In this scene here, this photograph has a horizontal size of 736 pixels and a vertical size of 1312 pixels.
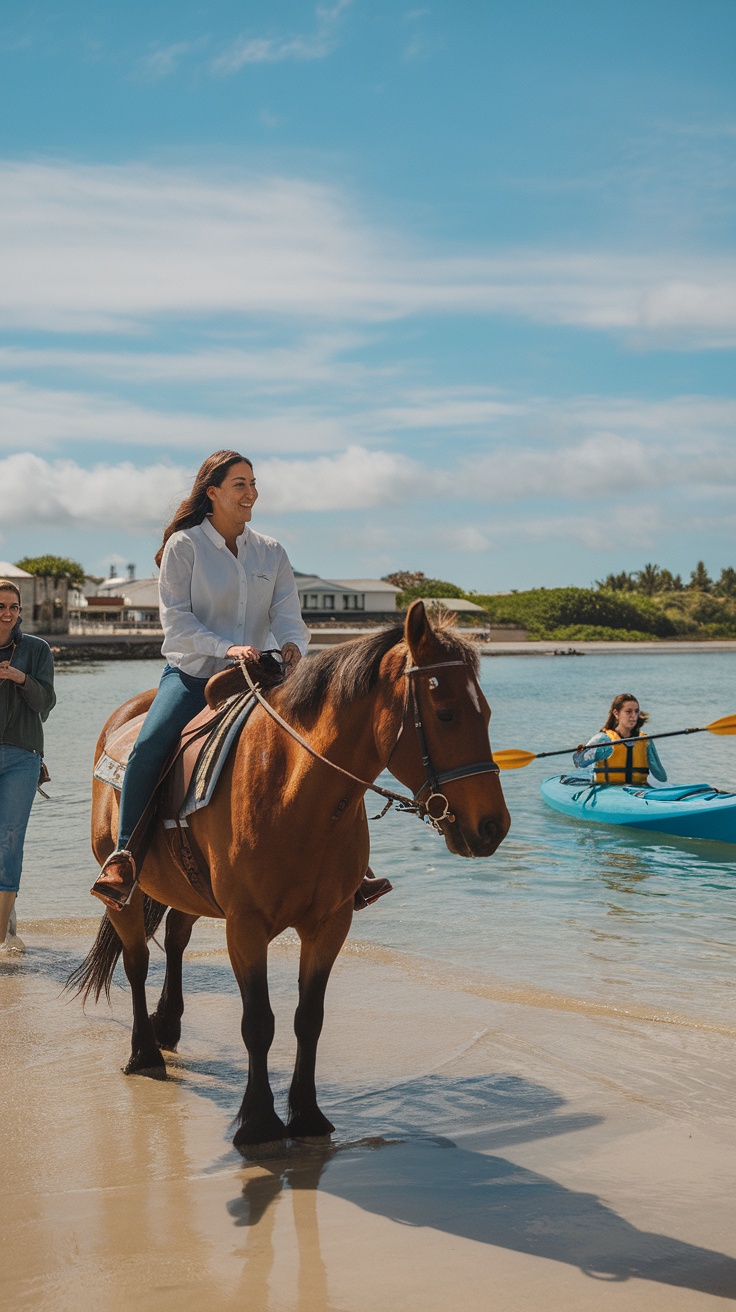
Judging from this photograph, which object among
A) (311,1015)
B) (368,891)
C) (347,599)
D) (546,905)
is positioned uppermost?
(347,599)

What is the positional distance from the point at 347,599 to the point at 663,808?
356ft

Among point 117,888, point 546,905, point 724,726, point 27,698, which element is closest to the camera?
point 117,888

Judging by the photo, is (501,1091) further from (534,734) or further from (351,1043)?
(534,734)

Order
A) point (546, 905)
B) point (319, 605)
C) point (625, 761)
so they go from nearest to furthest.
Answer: point (546, 905) < point (625, 761) < point (319, 605)

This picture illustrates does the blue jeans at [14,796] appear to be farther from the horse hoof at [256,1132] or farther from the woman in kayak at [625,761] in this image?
the woman in kayak at [625,761]

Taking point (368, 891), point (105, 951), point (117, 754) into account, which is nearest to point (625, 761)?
point (105, 951)

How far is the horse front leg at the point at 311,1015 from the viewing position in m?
4.75

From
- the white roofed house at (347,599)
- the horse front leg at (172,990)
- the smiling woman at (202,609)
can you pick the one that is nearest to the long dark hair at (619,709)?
the horse front leg at (172,990)

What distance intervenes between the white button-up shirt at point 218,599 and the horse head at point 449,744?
1.07 meters

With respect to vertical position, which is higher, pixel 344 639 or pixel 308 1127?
pixel 344 639

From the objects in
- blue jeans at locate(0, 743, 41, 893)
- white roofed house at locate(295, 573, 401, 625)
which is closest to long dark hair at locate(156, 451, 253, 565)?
blue jeans at locate(0, 743, 41, 893)

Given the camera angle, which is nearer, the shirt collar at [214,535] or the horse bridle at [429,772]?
the horse bridle at [429,772]

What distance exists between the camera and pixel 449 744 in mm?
4047

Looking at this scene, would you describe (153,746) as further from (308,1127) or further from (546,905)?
(546,905)
